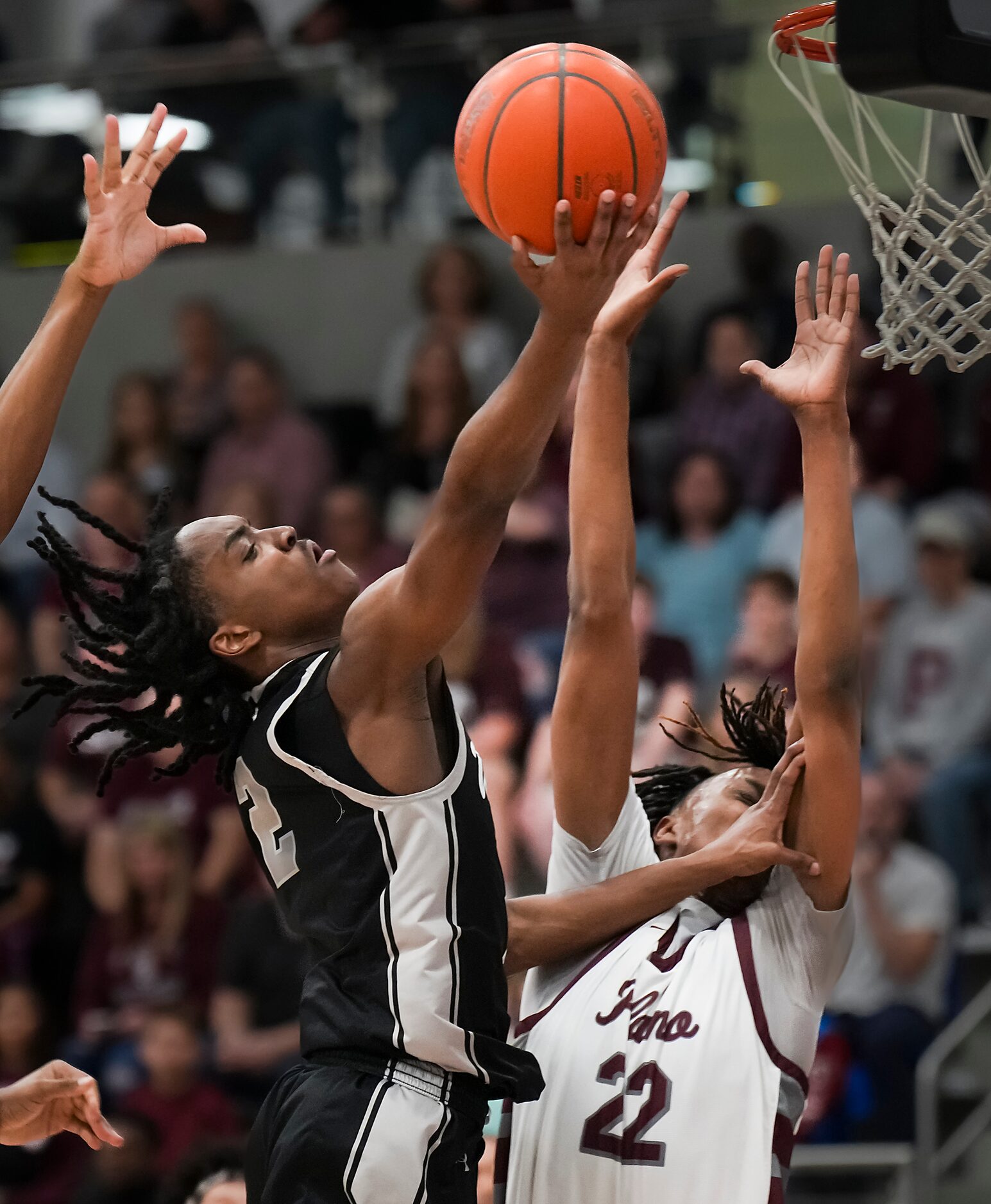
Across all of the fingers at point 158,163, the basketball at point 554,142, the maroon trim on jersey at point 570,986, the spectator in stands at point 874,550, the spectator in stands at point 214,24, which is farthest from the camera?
the spectator in stands at point 214,24

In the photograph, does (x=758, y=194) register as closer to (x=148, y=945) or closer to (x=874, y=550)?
(x=874, y=550)

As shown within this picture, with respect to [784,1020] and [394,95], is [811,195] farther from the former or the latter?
[784,1020]

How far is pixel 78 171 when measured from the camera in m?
9.44

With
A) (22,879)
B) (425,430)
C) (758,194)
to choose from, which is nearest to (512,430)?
(22,879)

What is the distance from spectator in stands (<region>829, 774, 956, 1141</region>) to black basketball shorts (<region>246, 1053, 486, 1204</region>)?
365 centimetres

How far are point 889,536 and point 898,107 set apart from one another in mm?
3908

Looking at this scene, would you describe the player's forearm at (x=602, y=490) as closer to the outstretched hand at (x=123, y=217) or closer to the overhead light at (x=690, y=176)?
the outstretched hand at (x=123, y=217)

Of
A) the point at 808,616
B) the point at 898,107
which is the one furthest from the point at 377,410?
the point at 808,616

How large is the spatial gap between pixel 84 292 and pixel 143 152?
331mm

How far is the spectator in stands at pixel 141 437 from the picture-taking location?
30.1ft

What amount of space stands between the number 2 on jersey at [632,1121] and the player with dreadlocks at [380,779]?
0.20 meters

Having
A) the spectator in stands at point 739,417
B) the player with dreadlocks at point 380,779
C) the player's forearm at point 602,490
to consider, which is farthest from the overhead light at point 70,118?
the player with dreadlocks at point 380,779

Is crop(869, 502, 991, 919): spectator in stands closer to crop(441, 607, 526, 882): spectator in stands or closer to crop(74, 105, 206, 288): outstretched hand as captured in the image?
crop(441, 607, 526, 882): spectator in stands

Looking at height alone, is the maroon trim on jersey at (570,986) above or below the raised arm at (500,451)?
below
